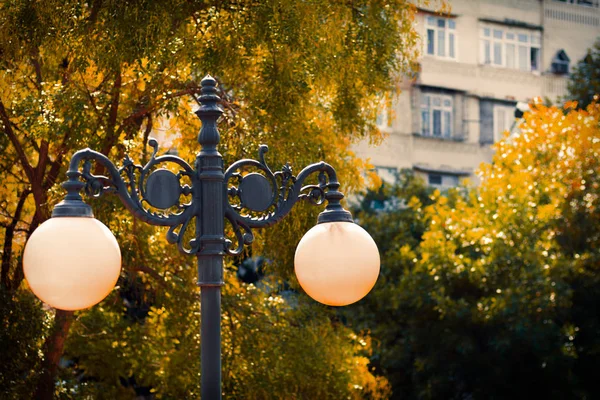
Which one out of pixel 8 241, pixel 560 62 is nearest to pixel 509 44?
pixel 560 62

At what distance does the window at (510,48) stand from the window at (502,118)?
4.72 ft

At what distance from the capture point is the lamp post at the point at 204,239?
490 cm

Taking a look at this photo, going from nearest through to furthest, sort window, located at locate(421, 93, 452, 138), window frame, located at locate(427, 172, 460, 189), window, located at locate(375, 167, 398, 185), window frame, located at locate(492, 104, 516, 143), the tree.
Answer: the tree → window, located at locate(375, 167, 398, 185) → window frame, located at locate(427, 172, 460, 189) → window, located at locate(421, 93, 452, 138) → window frame, located at locate(492, 104, 516, 143)

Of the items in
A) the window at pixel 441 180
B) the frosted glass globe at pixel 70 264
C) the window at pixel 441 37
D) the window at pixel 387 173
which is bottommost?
the frosted glass globe at pixel 70 264

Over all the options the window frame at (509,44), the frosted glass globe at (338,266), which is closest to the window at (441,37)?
the window frame at (509,44)

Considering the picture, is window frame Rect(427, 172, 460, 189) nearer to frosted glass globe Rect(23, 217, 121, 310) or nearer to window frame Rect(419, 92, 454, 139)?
window frame Rect(419, 92, 454, 139)

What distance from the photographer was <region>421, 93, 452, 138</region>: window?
37.7 meters

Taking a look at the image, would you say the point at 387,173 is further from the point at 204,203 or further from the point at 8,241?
the point at 204,203

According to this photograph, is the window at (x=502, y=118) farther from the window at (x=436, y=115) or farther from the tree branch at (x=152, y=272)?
the tree branch at (x=152, y=272)

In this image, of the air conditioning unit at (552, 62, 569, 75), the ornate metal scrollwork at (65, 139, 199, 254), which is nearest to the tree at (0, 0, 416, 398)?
the ornate metal scrollwork at (65, 139, 199, 254)

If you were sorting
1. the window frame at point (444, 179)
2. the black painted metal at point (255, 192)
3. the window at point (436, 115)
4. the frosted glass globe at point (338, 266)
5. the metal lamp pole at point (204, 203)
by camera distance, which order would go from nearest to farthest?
the frosted glass globe at point (338, 266), the metal lamp pole at point (204, 203), the black painted metal at point (255, 192), the window frame at point (444, 179), the window at point (436, 115)

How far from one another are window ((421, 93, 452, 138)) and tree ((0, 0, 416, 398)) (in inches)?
895

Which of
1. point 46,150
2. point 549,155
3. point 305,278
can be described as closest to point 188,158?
point 46,150

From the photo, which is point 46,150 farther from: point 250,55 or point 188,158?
point 250,55
